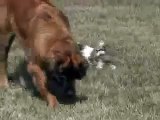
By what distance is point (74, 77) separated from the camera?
675 cm

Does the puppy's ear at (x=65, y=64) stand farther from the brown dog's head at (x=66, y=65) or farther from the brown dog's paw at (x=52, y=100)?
the brown dog's paw at (x=52, y=100)

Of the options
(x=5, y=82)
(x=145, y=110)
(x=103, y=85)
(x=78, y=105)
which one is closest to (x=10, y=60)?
(x=5, y=82)

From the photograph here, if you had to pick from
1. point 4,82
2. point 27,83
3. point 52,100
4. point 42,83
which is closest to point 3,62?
point 4,82

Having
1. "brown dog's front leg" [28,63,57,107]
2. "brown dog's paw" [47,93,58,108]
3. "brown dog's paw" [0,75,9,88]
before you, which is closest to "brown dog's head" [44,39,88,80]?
"brown dog's front leg" [28,63,57,107]

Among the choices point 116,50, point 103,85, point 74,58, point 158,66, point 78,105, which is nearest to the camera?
point 74,58

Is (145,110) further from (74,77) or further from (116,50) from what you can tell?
(116,50)

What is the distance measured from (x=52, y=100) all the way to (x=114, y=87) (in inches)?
52.0

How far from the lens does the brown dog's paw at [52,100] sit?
712 centimetres

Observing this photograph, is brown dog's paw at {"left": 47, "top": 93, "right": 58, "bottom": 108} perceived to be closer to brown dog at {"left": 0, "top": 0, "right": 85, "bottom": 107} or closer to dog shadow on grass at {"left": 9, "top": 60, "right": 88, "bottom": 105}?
brown dog at {"left": 0, "top": 0, "right": 85, "bottom": 107}

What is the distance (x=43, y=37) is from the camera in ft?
23.1

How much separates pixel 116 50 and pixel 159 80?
2.22 meters

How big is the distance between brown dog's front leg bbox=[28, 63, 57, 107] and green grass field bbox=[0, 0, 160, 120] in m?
0.10

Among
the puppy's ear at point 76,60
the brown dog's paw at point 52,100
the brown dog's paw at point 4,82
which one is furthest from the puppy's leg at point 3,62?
the puppy's ear at point 76,60

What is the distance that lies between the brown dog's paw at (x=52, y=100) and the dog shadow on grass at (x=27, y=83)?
0.47 feet
